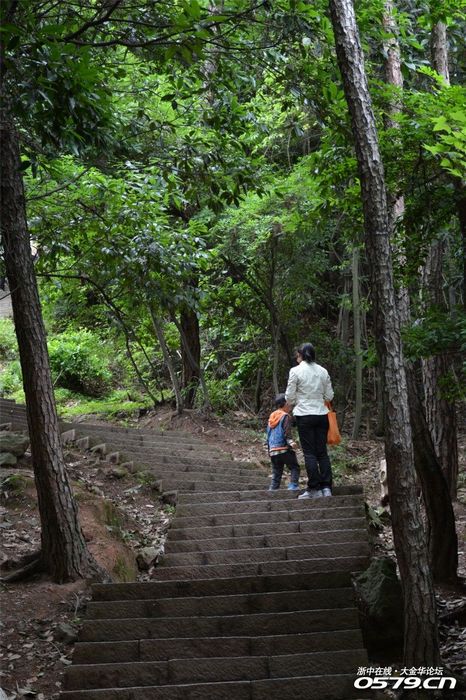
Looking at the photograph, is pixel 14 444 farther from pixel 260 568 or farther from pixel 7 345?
pixel 7 345

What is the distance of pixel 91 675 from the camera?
5.32m

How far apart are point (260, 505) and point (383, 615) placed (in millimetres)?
2569

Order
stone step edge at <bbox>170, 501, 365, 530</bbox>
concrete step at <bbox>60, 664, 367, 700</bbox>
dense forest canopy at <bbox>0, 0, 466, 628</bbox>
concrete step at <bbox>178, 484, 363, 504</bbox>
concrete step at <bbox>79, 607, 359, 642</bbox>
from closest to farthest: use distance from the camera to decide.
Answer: concrete step at <bbox>60, 664, 367, 700</bbox> < concrete step at <bbox>79, 607, 359, 642</bbox> < dense forest canopy at <bbox>0, 0, 466, 628</bbox> < stone step edge at <bbox>170, 501, 365, 530</bbox> < concrete step at <bbox>178, 484, 363, 504</bbox>

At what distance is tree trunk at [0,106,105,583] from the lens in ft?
23.5

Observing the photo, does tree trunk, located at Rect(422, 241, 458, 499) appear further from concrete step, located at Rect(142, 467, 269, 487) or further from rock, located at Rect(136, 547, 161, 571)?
rock, located at Rect(136, 547, 161, 571)

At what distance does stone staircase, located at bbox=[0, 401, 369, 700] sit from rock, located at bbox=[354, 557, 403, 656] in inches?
15.3

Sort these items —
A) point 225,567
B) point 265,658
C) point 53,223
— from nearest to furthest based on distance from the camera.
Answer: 1. point 265,658
2. point 225,567
3. point 53,223

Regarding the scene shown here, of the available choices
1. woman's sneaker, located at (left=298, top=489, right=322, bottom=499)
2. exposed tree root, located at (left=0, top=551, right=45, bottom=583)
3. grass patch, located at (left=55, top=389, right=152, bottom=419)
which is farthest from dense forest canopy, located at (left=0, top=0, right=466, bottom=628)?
grass patch, located at (left=55, top=389, right=152, bottom=419)

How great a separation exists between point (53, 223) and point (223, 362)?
10413 mm

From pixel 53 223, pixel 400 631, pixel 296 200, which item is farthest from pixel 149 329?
pixel 400 631

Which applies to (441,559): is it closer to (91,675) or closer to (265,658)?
(265,658)

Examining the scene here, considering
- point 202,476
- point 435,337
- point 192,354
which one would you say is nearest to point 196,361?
point 192,354

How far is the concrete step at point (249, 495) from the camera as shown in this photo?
9.02 metres

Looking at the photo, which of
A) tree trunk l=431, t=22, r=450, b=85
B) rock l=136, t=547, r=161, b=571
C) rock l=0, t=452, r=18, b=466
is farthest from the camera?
rock l=0, t=452, r=18, b=466
